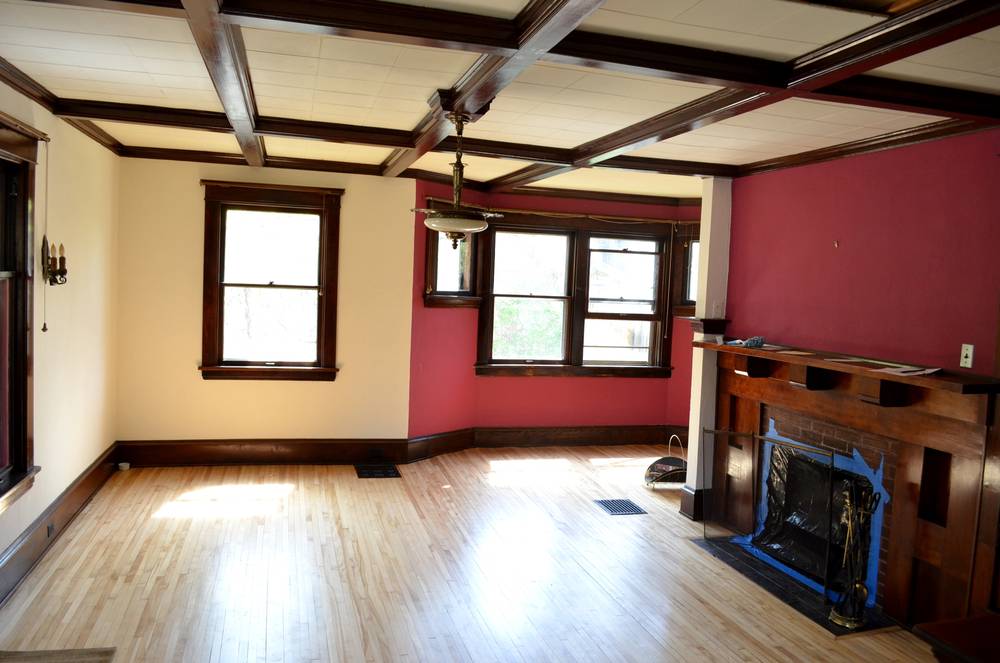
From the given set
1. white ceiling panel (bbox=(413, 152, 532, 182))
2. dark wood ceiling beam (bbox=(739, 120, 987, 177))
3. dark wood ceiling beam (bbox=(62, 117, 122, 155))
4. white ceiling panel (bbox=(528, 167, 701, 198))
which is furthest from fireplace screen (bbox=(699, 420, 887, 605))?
dark wood ceiling beam (bbox=(62, 117, 122, 155))

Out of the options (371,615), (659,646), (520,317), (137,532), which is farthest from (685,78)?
(520,317)

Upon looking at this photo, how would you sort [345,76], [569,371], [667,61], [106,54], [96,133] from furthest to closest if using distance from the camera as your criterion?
[569,371] < [96,133] < [345,76] < [106,54] < [667,61]

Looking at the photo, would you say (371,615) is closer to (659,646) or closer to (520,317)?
(659,646)

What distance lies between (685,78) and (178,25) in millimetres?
1961

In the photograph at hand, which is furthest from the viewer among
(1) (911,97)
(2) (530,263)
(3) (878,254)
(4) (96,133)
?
(2) (530,263)

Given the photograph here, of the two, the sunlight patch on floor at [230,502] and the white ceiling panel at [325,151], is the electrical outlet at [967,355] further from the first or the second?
the sunlight patch on floor at [230,502]

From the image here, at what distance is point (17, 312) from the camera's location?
402 cm

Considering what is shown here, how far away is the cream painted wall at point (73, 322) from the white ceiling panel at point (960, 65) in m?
4.03

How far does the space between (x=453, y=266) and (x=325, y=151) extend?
5.76 ft

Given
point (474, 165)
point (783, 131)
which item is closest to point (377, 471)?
point (474, 165)

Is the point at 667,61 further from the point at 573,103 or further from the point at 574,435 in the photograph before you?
the point at 574,435

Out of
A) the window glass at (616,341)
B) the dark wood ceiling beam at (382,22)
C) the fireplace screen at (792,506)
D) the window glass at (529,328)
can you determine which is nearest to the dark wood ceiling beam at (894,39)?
the dark wood ceiling beam at (382,22)

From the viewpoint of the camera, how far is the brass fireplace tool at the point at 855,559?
3980mm

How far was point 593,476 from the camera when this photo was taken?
22.1 feet
